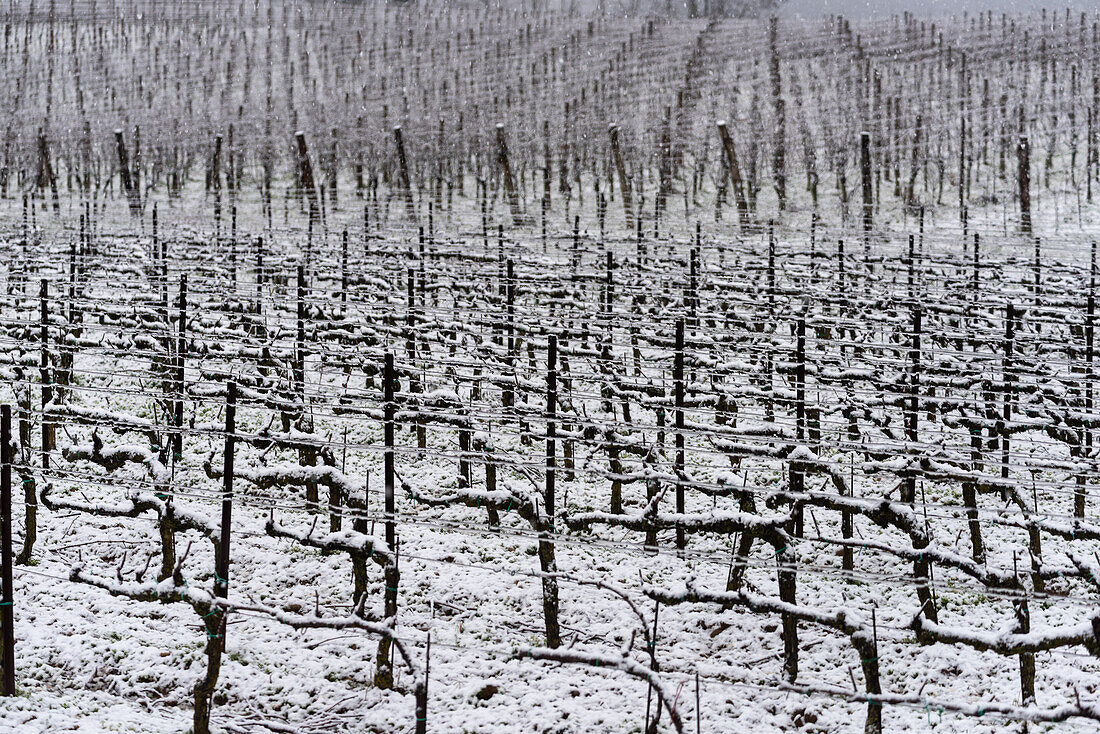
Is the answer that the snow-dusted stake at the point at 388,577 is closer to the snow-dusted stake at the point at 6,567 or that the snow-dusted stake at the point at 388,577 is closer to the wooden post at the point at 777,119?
the snow-dusted stake at the point at 6,567

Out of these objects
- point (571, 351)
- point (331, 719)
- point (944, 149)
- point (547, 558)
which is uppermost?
point (944, 149)

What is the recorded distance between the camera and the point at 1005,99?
107 feet

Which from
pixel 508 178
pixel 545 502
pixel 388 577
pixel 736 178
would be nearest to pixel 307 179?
pixel 508 178

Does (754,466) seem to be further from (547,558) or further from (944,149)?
(944,149)

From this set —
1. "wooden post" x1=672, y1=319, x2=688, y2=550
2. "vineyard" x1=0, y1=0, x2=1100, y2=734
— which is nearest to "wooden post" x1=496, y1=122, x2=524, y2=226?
"vineyard" x1=0, y1=0, x2=1100, y2=734

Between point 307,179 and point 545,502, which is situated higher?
point 307,179

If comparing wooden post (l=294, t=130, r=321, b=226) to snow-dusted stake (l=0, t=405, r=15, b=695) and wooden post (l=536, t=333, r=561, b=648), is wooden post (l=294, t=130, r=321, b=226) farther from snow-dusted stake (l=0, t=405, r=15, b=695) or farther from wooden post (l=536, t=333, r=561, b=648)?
wooden post (l=536, t=333, r=561, b=648)

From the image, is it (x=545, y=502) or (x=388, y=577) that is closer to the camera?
(x=388, y=577)

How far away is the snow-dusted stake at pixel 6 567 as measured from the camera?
16.2 feet

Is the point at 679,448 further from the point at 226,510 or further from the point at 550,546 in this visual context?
the point at 226,510

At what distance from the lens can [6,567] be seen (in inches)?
196

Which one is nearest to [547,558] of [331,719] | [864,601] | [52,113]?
[331,719]

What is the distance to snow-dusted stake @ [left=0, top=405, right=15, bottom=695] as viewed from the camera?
16.2 feet

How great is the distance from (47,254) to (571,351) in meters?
11.0
